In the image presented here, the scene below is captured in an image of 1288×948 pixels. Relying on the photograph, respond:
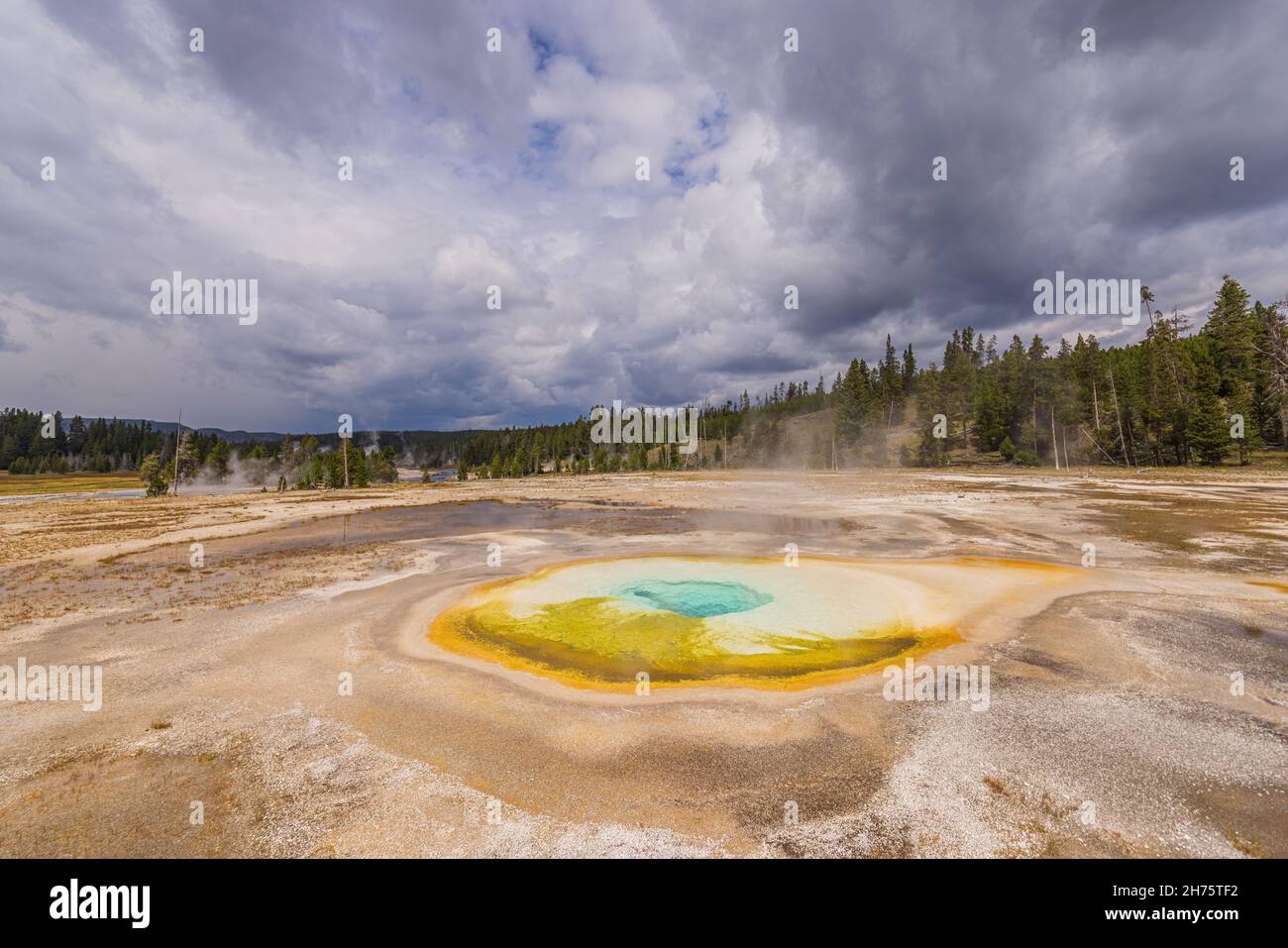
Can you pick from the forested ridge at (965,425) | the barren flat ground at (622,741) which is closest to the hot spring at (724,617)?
the barren flat ground at (622,741)

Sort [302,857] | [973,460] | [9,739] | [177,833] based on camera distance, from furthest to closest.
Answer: [973,460], [9,739], [177,833], [302,857]

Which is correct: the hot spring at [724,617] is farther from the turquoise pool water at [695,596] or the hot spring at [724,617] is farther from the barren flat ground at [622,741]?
the barren flat ground at [622,741]

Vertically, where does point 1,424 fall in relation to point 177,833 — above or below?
above

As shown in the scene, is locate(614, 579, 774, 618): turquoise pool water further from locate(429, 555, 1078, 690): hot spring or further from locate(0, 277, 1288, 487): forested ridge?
locate(0, 277, 1288, 487): forested ridge

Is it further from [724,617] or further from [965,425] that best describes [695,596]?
[965,425]

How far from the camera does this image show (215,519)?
1496 inches

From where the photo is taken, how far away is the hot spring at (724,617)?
9625mm

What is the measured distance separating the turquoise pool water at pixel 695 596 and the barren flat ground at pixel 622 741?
4.83 meters

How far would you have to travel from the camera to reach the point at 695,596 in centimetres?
1465

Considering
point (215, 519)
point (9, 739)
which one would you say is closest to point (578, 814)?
point (9, 739)

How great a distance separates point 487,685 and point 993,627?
1080cm

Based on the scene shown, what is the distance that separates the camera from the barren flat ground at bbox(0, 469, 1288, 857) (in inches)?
197

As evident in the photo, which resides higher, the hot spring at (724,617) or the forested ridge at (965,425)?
the forested ridge at (965,425)
